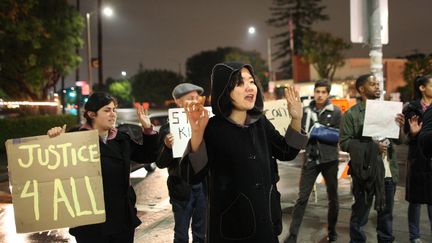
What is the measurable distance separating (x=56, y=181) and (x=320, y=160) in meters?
3.01

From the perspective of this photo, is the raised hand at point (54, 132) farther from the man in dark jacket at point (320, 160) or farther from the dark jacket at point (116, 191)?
the man in dark jacket at point (320, 160)

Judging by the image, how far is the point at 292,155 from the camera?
3.03m

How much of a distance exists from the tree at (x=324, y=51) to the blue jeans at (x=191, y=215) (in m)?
45.8

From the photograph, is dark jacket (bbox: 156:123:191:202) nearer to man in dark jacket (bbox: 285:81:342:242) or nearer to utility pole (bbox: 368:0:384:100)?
man in dark jacket (bbox: 285:81:342:242)

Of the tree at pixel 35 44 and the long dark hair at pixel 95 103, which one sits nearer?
the long dark hair at pixel 95 103

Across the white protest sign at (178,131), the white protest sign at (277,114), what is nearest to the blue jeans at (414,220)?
the white protest sign at (277,114)

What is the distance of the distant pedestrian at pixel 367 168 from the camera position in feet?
15.9

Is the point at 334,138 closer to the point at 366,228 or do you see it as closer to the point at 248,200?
the point at 366,228

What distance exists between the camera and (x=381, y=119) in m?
4.82

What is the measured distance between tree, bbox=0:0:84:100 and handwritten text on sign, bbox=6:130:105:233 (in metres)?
18.0

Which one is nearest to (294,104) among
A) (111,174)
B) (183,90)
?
(111,174)

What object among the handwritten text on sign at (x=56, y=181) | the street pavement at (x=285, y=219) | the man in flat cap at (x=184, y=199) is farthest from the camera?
the street pavement at (x=285, y=219)

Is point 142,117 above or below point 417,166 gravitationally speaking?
above

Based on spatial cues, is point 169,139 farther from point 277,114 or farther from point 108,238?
point 277,114
